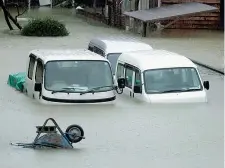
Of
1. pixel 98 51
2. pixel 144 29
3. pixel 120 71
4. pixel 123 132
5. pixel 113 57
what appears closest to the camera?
pixel 123 132

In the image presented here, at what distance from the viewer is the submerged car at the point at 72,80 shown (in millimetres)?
17250

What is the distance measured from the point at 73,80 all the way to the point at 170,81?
2.31 m

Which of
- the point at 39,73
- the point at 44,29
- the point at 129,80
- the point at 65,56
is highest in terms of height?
the point at 65,56

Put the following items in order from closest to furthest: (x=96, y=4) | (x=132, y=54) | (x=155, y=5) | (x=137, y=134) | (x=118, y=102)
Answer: (x=137, y=134) → (x=118, y=102) → (x=132, y=54) → (x=155, y=5) → (x=96, y=4)

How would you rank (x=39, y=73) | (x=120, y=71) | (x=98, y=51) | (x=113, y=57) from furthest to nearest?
(x=98, y=51) → (x=113, y=57) → (x=120, y=71) → (x=39, y=73)

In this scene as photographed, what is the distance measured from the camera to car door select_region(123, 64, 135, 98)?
1847 centimetres

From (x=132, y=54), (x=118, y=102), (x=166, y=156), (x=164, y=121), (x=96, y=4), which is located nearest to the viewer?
(x=166, y=156)

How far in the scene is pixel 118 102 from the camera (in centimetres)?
1802

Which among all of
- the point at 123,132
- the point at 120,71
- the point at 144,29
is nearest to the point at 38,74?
the point at 120,71

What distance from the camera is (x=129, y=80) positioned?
18.7 metres

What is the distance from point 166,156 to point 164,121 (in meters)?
3.59

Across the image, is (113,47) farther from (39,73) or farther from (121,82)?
(39,73)

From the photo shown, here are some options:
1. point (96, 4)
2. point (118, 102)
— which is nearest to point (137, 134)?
point (118, 102)

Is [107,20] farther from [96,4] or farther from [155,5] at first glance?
[96,4]
